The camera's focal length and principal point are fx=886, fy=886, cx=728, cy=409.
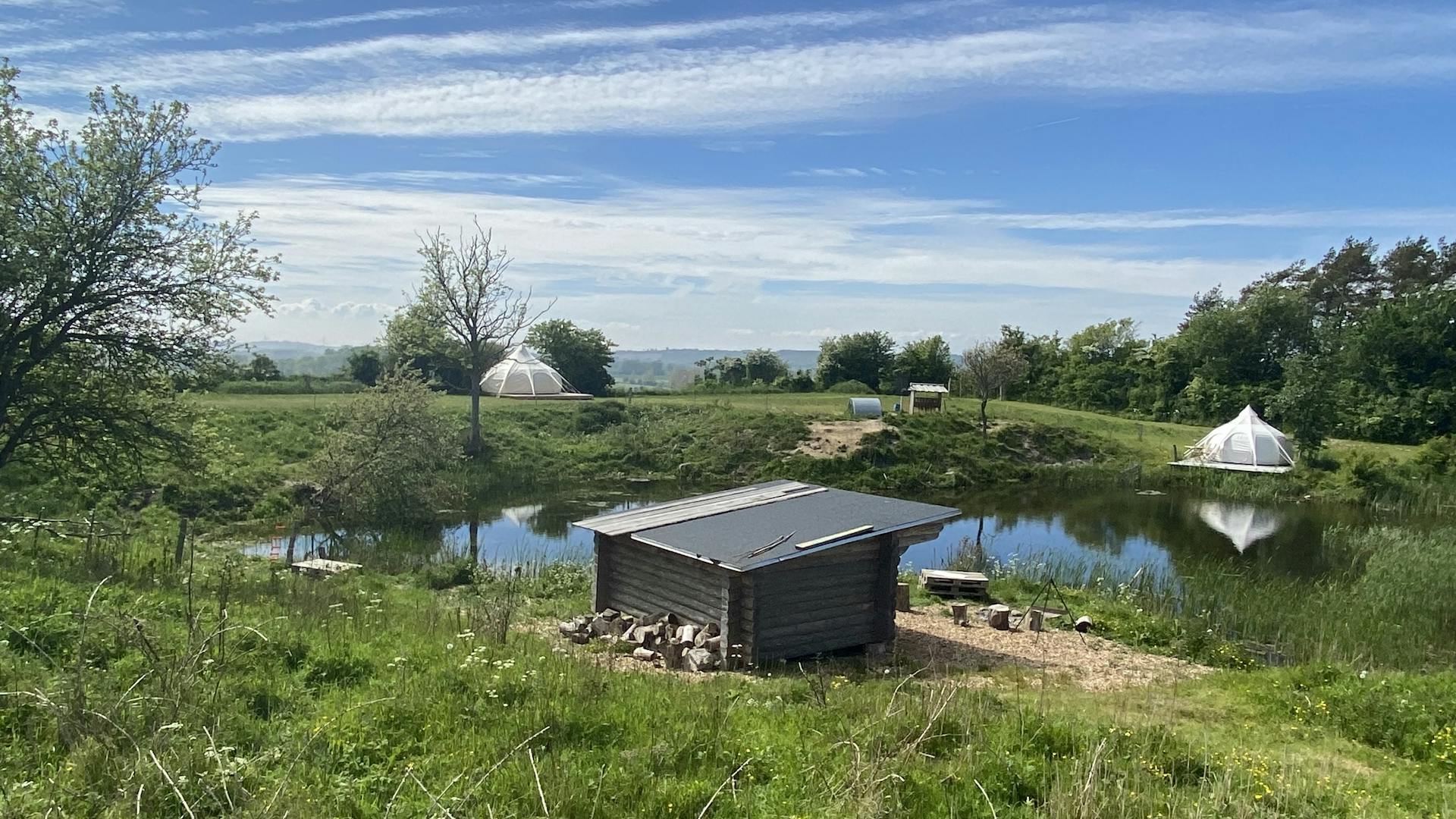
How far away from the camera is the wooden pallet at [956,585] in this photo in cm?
1702

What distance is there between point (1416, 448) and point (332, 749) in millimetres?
46401

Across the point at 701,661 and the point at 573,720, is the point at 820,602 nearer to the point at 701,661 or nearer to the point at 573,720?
the point at 701,661

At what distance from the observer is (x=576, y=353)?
2183 inches

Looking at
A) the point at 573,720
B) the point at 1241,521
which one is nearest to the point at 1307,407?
the point at 1241,521

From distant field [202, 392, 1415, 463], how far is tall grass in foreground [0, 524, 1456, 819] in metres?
29.1

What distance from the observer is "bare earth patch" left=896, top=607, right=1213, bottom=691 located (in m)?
11.9

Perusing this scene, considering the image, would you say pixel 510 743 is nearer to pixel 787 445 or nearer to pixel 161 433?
pixel 161 433

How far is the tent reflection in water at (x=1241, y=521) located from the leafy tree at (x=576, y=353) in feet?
108

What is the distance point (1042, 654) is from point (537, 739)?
9.01 metres

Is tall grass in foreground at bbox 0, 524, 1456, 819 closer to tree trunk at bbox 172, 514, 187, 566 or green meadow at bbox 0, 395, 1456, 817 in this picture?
green meadow at bbox 0, 395, 1456, 817

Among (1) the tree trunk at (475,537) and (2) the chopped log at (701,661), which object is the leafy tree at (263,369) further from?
(2) the chopped log at (701,661)

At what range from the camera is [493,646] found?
8.99 meters

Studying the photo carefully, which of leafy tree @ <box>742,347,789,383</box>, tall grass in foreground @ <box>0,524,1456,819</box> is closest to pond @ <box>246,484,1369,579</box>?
tall grass in foreground @ <box>0,524,1456,819</box>

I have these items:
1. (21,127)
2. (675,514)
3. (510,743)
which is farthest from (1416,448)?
(21,127)
